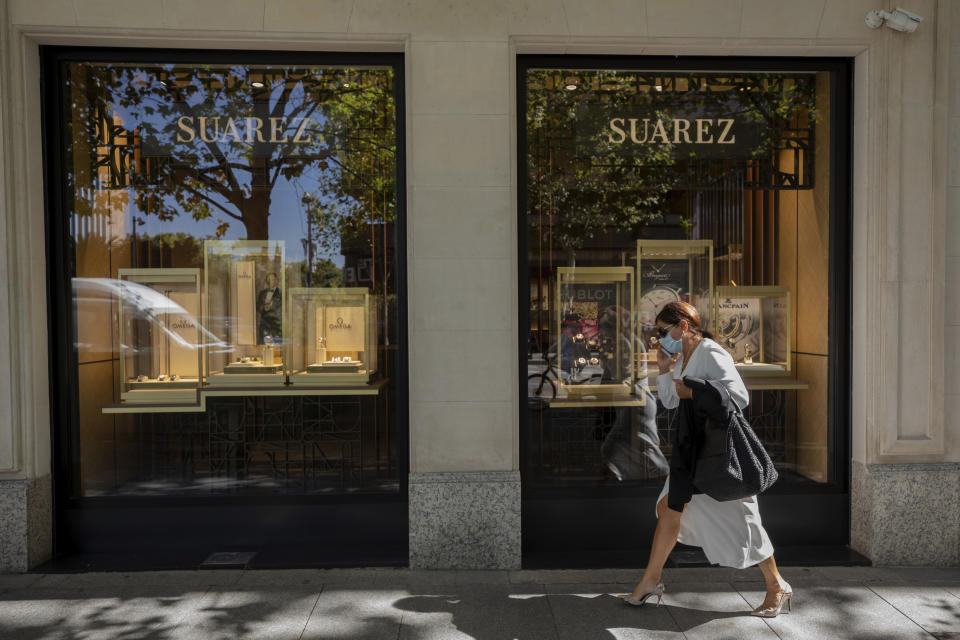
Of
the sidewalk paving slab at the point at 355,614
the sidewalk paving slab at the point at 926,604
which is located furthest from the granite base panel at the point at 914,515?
the sidewalk paving slab at the point at 355,614

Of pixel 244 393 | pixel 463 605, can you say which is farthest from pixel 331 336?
pixel 463 605

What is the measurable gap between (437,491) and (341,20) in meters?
4.09

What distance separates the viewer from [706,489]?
13.6ft

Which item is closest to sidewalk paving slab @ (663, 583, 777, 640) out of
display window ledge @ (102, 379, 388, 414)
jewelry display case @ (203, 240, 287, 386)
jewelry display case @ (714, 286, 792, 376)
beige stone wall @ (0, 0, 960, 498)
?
beige stone wall @ (0, 0, 960, 498)

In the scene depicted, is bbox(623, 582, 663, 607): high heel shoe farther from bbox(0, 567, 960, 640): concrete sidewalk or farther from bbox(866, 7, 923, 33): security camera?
bbox(866, 7, 923, 33): security camera

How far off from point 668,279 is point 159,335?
4885mm

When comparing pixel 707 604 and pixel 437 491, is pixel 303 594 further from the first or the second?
pixel 707 604

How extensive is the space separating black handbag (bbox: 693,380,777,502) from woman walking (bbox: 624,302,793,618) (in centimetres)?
12

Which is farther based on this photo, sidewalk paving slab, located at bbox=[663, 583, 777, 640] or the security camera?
the security camera

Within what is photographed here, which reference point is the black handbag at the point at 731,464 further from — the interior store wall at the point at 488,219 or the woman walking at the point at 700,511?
the interior store wall at the point at 488,219

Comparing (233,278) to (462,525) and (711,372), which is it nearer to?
(462,525)

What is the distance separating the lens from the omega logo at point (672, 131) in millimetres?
5832

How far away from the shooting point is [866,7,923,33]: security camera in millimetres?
5148

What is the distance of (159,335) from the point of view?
580 centimetres
